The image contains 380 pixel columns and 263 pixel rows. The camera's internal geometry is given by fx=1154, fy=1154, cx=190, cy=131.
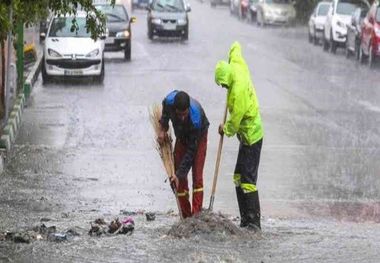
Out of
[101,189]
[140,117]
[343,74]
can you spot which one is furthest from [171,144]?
[343,74]

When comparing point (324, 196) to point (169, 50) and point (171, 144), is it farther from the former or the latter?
point (169, 50)

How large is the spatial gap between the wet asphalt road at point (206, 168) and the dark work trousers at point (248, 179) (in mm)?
287

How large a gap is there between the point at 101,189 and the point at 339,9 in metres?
28.4

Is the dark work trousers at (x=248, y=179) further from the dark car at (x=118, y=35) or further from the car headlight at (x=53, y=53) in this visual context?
the dark car at (x=118, y=35)

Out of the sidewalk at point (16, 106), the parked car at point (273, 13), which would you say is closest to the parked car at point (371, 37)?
the sidewalk at point (16, 106)

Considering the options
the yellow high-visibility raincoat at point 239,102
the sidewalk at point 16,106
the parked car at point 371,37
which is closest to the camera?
the yellow high-visibility raincoat at point 239,102

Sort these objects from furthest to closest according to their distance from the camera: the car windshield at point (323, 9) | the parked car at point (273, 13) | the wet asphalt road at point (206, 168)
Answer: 1. the parked car at point (273, 13)
2. the car windshield at point (323, 9)
3. the wet asphalt road at point (206, 168)

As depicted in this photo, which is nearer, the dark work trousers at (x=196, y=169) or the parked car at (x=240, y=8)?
the dark work trousers at (x=196, y=169)

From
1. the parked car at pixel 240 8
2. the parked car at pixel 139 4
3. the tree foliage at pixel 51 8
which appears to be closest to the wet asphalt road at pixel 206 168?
the tree foliage at pixel 51 8

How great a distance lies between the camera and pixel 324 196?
1420 cm

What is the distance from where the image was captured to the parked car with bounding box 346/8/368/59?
36500 millimetres

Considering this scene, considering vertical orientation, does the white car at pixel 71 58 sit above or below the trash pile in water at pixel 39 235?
below

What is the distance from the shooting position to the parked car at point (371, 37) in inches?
1334

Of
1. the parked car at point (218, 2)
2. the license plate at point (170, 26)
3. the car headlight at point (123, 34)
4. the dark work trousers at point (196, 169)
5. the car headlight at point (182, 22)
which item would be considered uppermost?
the dark work trousers at point (196, 169)
